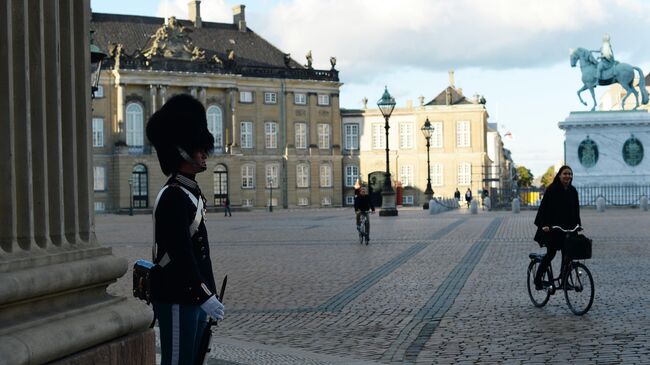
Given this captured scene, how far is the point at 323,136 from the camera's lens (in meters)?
91.1

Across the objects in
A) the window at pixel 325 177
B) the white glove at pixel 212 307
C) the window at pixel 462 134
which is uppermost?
the window at pixel 462 134

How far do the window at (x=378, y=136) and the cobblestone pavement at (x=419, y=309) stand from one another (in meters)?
68.9

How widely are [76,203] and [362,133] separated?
88.2m

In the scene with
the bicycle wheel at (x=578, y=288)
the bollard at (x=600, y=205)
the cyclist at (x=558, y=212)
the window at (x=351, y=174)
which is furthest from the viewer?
the window at (x=351, y=174)

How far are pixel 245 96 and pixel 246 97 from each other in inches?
4.5

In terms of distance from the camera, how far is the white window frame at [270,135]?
88375mm

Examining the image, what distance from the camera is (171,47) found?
272ft

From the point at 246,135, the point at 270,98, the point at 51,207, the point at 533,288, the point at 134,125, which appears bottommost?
the point at 533,288

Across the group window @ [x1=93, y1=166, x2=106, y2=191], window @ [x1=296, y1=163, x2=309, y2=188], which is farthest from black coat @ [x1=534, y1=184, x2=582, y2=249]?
window @ [x1=296, y1=163, x2=309, y2=188]

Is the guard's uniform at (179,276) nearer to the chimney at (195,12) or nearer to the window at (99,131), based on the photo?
the window at (99,131)

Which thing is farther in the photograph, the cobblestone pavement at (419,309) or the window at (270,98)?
the window at (270,98)

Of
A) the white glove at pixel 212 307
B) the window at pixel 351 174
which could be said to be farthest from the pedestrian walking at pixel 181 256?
the window at pixel 351 174

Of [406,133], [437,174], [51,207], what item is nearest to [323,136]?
[406,133]

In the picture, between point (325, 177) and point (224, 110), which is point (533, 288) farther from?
point (325, 177)
